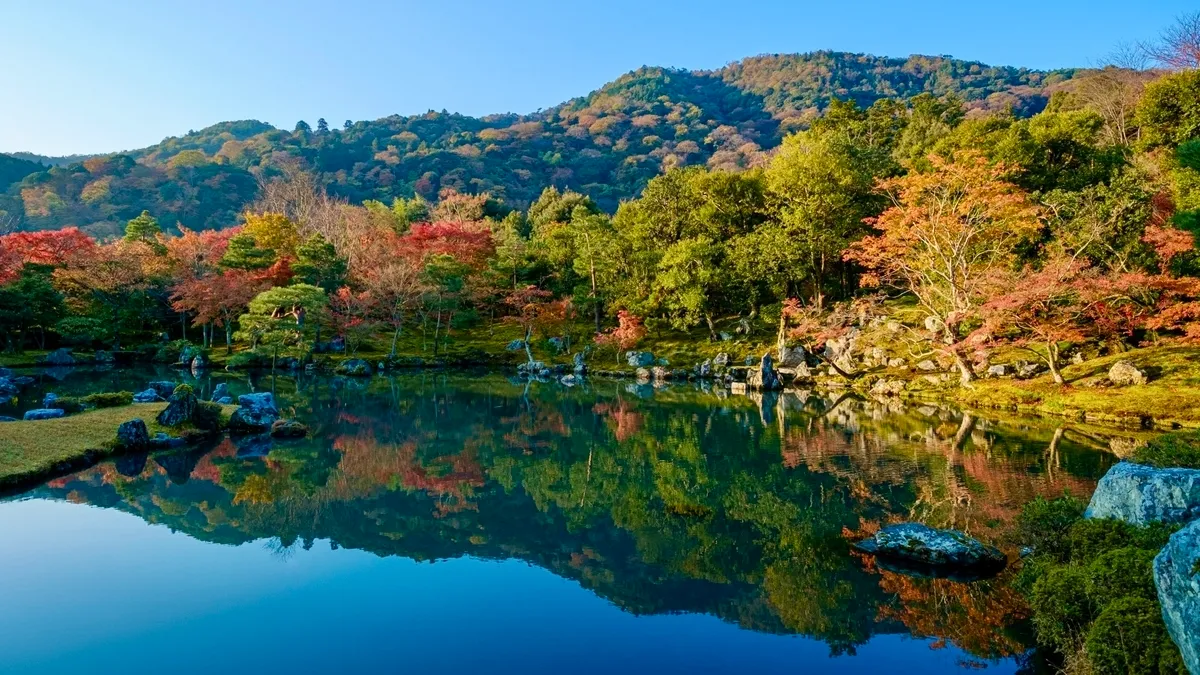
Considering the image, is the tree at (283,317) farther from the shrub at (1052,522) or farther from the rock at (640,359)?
the shrub at (1052,522)

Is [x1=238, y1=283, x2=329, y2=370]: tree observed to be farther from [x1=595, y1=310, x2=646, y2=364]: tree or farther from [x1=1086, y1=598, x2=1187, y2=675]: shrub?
[x1=1086, y1=598, x2=1187, y2=675]: shrub

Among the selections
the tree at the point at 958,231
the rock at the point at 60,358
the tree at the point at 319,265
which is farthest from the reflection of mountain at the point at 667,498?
the rock at the point at 60,358

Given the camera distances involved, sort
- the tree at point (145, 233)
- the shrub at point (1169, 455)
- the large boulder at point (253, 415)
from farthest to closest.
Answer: the tree at point (145, 233) < the large boulder at point (253, 415) < the shrub at point (1169, 455)

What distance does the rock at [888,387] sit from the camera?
90.9 feet

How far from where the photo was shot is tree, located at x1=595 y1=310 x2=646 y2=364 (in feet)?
124

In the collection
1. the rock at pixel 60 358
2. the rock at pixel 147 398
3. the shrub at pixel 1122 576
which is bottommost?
the rock at pixel 60 358

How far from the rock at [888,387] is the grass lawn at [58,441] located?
26.1m

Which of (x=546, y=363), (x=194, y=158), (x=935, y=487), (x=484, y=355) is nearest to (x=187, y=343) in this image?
(x=484, y=355)

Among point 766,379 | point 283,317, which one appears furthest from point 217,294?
point 766,379

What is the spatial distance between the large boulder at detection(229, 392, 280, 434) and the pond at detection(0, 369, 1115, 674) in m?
1.37

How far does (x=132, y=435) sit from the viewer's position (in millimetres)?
16625

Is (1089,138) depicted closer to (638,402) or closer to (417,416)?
(638,402)

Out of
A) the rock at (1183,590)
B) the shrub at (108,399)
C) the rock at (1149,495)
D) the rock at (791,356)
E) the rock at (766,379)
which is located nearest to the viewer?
the rock at (1183,590)

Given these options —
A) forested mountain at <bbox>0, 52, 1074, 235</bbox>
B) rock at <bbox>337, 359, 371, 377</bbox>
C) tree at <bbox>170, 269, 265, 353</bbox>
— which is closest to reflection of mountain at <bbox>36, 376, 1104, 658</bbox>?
rock at <bbox>337, 359, 371, 377</bbox>
